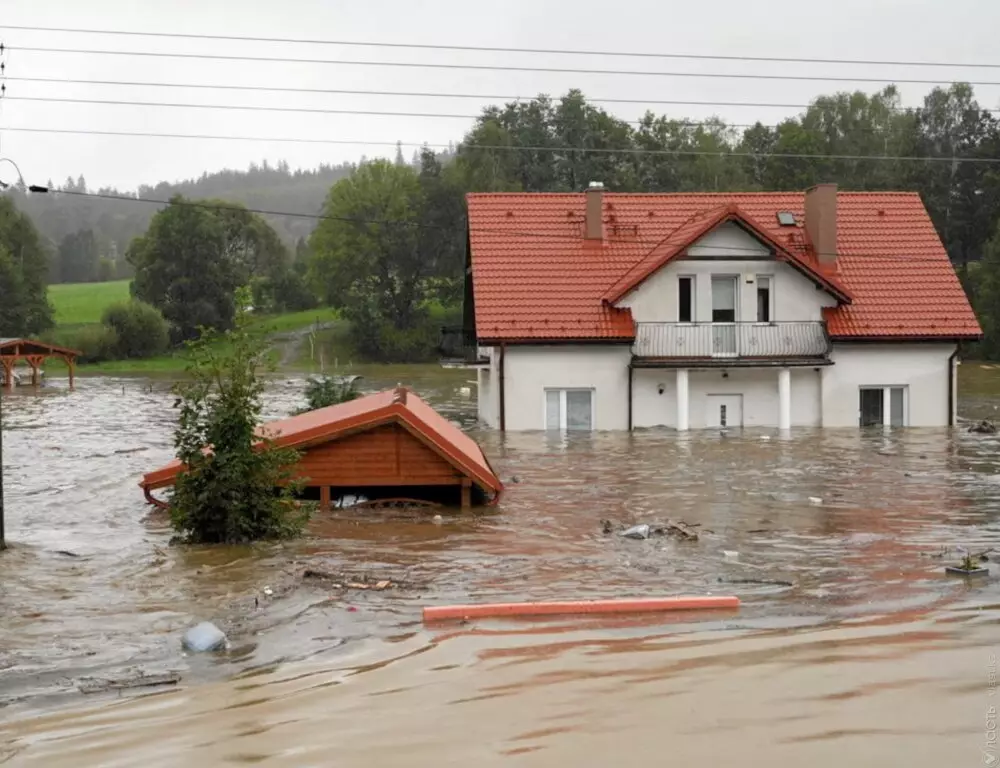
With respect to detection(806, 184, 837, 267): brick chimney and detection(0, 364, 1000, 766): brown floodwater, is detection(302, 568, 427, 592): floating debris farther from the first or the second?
detection(806, 184, 837, 267): brick chimney

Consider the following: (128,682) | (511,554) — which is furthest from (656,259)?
(128,682)

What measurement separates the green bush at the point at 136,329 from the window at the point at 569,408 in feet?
177

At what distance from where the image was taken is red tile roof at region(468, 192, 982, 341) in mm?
35094

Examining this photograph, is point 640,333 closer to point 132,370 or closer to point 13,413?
point 13,413

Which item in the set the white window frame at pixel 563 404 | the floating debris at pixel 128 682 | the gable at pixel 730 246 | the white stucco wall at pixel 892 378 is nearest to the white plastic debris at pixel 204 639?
the floating debris at pixel 128 682

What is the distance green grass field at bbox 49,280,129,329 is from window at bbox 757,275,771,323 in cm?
6938

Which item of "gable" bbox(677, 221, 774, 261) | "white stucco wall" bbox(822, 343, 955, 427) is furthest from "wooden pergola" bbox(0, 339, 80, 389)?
"white stucco wall" bbox(822, 343, 955, 427)

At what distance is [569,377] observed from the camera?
34.9 metres

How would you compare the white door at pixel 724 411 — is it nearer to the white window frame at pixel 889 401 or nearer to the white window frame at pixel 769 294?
the white window frame at pixel 769 294

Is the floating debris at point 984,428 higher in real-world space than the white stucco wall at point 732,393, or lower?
lower

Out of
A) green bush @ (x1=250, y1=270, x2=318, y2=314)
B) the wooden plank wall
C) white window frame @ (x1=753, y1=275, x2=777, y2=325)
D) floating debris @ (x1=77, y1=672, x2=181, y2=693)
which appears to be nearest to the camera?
floating debris @ (x1=77, y1=672, x2=181, y2=693)

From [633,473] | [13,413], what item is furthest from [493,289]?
[13,413]

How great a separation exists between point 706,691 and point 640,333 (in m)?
26.0

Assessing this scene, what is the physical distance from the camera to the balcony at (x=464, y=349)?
37.1 meters
